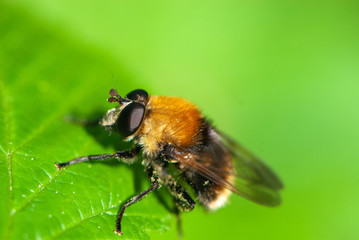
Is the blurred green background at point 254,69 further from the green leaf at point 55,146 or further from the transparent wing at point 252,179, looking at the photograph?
the transparent wing at point 252,179

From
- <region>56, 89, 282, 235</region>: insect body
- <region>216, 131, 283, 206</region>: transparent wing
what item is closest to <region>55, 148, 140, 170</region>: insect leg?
<region>56, 89, 282, 235</region>: insect body

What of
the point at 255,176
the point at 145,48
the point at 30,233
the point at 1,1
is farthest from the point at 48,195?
the point at 145,48

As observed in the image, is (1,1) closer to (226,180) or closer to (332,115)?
(226,180)

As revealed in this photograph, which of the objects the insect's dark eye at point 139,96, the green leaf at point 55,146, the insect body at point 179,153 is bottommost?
the green leaf at point 55,146

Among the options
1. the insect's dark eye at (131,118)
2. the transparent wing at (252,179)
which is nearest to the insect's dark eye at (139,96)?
the insect's dark eye at (131,118)

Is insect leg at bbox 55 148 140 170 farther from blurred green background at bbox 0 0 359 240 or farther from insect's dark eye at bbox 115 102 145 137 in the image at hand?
blurred green background at bbox 0 0 359 240

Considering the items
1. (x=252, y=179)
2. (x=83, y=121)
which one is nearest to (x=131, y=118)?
(x=83, y=121)

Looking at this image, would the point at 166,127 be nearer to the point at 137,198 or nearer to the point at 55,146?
the point at 137,198
